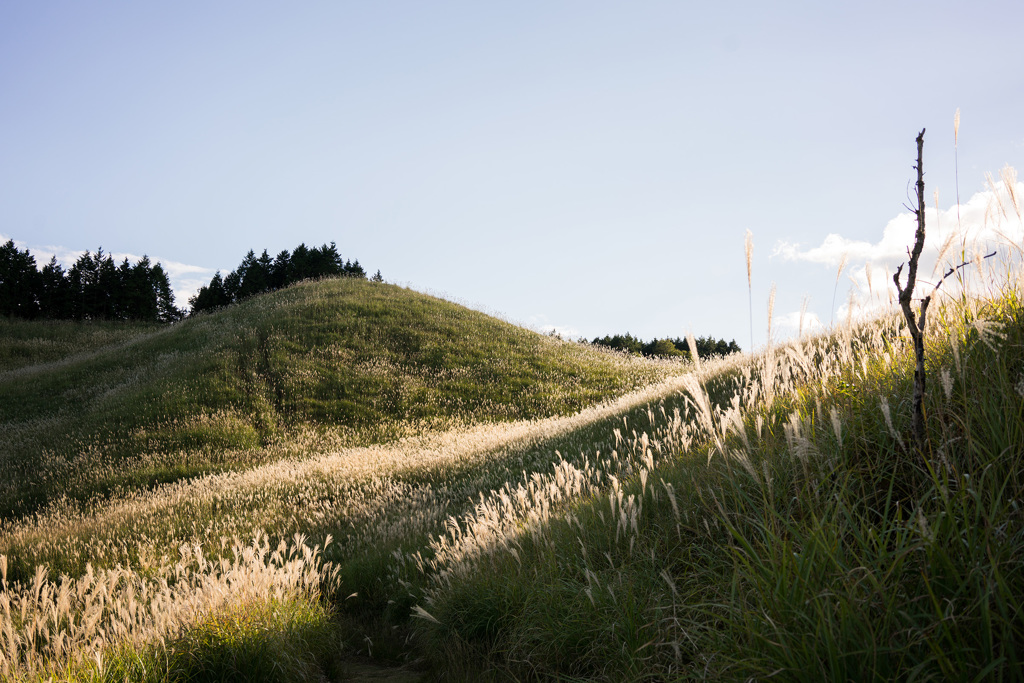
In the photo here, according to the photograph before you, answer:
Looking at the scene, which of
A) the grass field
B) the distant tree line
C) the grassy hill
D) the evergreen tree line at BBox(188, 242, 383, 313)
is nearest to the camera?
the grass field

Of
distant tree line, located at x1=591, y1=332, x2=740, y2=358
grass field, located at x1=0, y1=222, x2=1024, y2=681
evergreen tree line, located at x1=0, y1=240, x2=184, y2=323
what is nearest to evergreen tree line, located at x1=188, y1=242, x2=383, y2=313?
evergreen tree line, located at x1=0, y1=240, x2=184, y2=323

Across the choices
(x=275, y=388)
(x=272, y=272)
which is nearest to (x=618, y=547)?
(x=275, y=388)

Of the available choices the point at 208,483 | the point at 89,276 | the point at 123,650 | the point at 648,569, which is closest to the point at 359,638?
the point at 123,650

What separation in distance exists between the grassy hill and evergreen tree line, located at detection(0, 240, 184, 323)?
23104mm

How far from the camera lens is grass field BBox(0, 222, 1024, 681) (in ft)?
6.81

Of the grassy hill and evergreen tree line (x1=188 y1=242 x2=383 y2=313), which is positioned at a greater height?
evergreen tree line (x1=188 y1=242 x2=383 y2=313)

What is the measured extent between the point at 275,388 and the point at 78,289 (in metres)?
49.4

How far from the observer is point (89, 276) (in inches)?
2266

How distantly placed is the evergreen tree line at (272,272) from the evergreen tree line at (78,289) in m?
6.14

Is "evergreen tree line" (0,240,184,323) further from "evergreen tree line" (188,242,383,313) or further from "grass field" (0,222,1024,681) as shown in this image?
"grass field" (0,222,1024,681)

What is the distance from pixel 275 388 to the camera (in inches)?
867

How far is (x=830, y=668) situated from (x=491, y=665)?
2.20 m

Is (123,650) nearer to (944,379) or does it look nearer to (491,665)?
(491,665)

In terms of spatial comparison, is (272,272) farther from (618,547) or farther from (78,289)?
(618,547)
